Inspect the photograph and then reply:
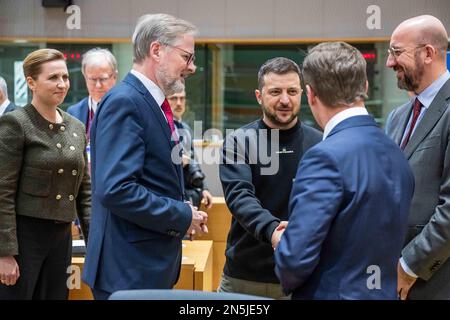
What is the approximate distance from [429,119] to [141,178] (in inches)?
41.1

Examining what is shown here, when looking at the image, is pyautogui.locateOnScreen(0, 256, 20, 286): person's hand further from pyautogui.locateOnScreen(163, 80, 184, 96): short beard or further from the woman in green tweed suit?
pyautogui.locateOnScreen(163, 80, 184, 96): short beard

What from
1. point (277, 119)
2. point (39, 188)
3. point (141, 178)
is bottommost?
point (39, 188)

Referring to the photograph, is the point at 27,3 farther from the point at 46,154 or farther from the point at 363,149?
the point at 363,149

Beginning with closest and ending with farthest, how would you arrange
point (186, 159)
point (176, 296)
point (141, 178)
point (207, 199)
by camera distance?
1. point (176, 296)
2. point (141, 178)
3. point (186, 159)
4. point (207, 199)

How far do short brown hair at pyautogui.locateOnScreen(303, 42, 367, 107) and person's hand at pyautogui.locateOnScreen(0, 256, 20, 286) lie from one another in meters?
1.47

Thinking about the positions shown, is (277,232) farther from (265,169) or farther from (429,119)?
(429,119)

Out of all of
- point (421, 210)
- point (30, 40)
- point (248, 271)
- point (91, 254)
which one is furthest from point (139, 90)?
point (30, 40)

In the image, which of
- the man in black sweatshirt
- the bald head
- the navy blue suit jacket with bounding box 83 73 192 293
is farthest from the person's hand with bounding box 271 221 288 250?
the bald head

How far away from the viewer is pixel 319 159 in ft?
5.06

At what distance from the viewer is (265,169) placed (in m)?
2.34

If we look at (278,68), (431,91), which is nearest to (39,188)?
(278,68)

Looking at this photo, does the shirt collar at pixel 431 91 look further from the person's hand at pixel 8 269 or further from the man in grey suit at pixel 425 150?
the person's hand at pixel 8 269

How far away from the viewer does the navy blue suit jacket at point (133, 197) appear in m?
1.80

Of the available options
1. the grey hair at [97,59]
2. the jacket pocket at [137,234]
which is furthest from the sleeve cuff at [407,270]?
the grey hair at [97,59]
